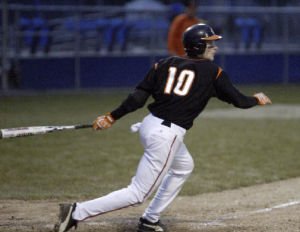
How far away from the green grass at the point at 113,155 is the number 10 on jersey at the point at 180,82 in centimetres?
230

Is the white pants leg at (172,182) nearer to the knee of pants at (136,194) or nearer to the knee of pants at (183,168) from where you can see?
the knee of pants at (183,168)

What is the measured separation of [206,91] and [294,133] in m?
6.53

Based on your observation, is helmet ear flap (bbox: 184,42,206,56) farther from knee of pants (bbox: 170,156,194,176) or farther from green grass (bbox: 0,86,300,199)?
green grass (bbox: 0,86,300,199)

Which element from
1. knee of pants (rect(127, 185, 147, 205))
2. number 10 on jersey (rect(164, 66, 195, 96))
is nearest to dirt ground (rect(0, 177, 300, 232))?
knee of pants (rect(127, 185, 147, 205))

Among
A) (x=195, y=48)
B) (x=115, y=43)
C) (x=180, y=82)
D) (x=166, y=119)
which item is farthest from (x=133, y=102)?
(x=115, y=43)

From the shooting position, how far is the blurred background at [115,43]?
52.6ft

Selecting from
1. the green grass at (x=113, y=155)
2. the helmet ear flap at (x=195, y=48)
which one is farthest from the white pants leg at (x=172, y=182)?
the green grass at (x=113, y=155)

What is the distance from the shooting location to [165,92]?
433cm

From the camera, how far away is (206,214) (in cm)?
544

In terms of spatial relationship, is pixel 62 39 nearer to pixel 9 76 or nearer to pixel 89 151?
pixel 9 76

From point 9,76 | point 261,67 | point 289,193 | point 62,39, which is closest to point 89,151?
point 289,193

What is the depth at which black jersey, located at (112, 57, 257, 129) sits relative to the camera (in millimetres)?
4332

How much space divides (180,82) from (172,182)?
79 cm

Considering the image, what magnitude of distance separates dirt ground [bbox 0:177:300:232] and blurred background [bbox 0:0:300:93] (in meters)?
10.0
